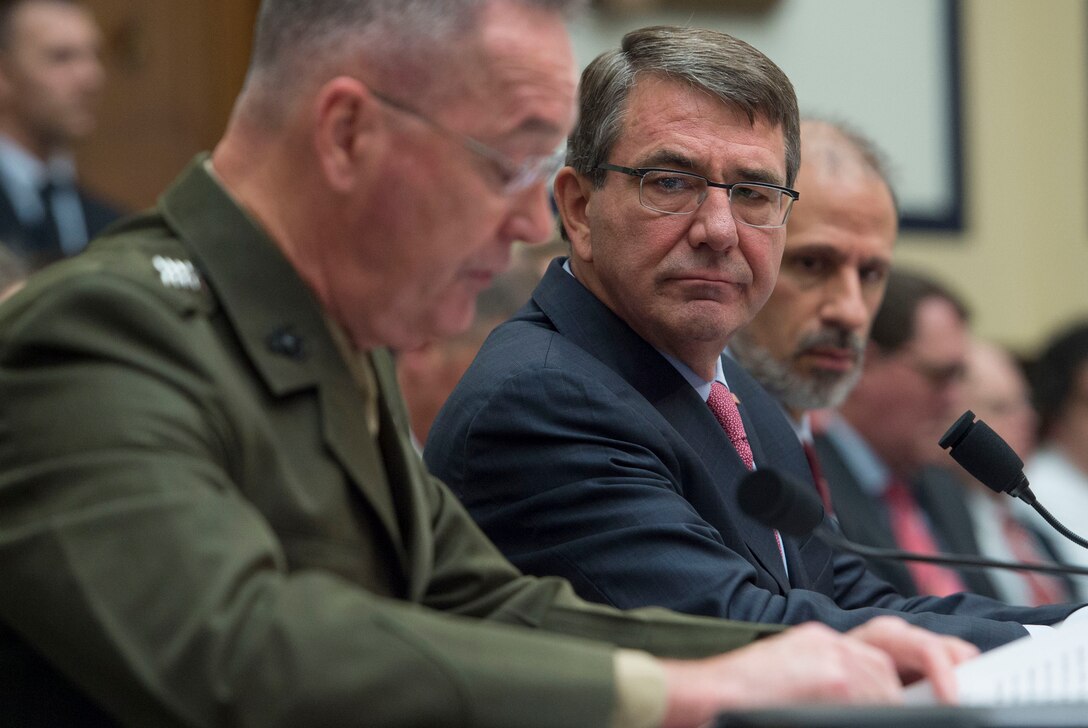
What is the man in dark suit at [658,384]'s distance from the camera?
1843 millimetres

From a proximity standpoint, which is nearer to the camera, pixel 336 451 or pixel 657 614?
pixel 336 451

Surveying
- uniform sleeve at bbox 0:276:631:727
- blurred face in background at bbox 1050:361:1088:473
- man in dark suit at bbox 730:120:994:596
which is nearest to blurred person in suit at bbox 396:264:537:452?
man in dark suit at bbox 730:120:994:596

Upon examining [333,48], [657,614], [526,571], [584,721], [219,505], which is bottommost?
[526,571]

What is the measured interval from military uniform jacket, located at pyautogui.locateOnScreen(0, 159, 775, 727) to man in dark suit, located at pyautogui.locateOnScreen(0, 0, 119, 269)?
10.1 ft

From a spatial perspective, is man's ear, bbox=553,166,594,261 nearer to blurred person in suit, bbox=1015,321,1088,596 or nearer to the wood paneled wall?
the wood paneled wall

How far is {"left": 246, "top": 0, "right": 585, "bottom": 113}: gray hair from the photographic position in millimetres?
1434

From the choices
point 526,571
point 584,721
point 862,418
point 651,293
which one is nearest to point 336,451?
point 584,721

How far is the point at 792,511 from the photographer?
1568 mm

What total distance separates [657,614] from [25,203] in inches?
128

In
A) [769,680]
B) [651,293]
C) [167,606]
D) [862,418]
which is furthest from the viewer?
[862,418]

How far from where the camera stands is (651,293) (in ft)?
7.03

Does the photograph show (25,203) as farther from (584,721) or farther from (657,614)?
(584,721)

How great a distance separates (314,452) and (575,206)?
92cm

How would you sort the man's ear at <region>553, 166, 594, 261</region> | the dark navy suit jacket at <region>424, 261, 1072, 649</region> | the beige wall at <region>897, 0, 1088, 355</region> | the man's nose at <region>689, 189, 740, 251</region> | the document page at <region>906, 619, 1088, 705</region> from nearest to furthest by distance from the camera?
the document page at <region>906, 619, 1088, 705</region>
the dark navy suit jacket at <region>424, 261, 1072, 649</region>
the man's nose at <region>689, 189, 740, 251</region>
the man's ear at <region>553, 166, 594, 261</region>
the beige wall at <region>897, 0, 1088, 355</region>
